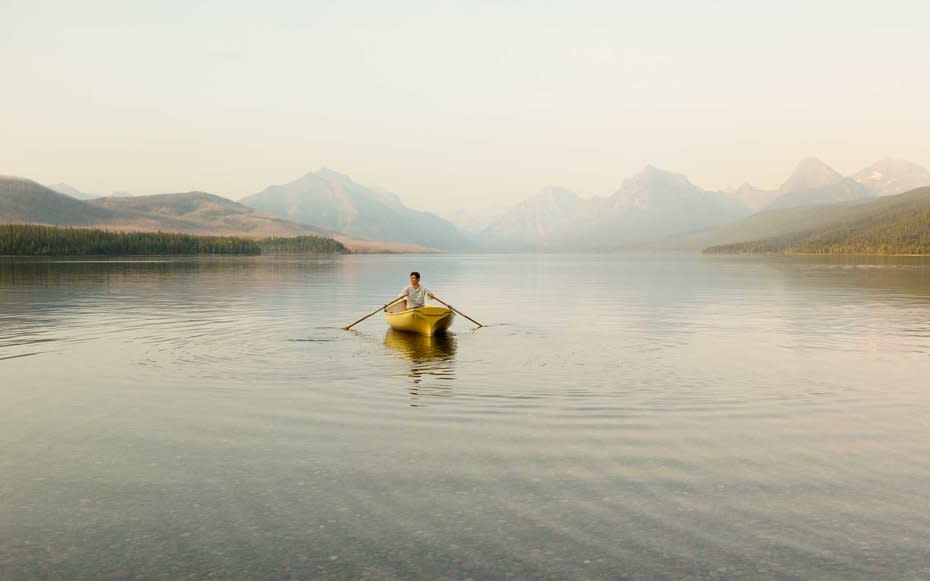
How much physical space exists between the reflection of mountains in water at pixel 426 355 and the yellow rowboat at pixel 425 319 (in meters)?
0.46

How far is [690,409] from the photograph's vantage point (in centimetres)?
2050

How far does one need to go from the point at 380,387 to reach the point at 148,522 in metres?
12.5

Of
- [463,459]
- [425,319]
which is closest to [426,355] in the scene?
[425,319]

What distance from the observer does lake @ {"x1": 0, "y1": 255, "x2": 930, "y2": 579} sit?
10477mm

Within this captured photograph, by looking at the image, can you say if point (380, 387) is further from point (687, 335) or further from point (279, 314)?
point (279, 314)

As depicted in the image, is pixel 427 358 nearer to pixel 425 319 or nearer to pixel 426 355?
pixel 426 355

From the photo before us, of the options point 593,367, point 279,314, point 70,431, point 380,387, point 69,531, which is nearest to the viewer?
point 69,531

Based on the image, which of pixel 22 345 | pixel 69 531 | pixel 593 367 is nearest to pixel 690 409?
pixel 593 367

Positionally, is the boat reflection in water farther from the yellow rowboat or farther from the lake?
the yellow rowboat

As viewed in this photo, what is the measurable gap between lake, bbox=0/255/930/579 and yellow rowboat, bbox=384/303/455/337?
6.55 feet

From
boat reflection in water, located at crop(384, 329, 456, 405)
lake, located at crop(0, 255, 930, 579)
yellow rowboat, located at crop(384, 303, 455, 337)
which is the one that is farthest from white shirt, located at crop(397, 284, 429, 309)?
lake, located at crop(0, 255, 930, 579)

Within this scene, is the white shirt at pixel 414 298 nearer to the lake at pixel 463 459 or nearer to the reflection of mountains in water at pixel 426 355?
the reflection of mountains in water at pixel 426 355

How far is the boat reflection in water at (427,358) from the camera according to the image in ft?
78.0

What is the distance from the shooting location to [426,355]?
31.8 m
